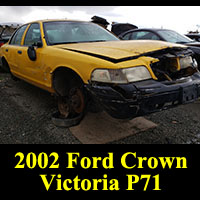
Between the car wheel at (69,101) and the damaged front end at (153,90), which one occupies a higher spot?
the damaged front end at (153,90)

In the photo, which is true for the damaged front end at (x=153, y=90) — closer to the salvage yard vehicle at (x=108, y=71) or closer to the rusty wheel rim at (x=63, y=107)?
the salvage yard vehicle at (x=108, y=71)

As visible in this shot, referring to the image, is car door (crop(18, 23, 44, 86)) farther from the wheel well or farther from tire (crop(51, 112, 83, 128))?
tire (crop(51, 112, 83, 128))

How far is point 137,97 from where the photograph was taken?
75.1 inches

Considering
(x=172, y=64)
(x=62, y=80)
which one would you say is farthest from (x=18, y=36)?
(x=172, y=64)

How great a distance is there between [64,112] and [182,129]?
162 centimetres

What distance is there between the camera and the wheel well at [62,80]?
2.60m

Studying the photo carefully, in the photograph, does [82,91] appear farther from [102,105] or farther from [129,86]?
[129,86]

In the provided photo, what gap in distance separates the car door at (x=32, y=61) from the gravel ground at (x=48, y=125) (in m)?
0.47

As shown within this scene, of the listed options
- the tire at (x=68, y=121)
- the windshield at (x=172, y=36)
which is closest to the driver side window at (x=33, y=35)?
the tire at (x=68, y=121)

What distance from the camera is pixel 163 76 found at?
2.26 metres

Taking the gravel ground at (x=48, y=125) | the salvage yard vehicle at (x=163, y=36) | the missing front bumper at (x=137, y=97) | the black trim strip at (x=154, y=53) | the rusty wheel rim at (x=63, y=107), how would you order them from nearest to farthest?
the missing front bumper at (x=137, y=97) → the black trim strip at (x=154, y=53) → the gravel ground at (x=48, y=125) → the rusty wheel rim at (x=63, y=107) → the salvage yard vehicle at (x=163, y=36)

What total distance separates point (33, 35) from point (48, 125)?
1540 millimetres

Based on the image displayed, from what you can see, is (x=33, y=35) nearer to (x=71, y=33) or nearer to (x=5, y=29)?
(x=71, y=33)

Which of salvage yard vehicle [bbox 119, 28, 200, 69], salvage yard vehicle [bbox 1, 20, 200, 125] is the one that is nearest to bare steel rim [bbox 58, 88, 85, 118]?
salvage yard vehicle [bbox 1, 20, 200, 125]
